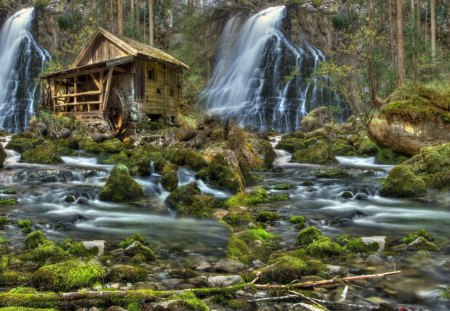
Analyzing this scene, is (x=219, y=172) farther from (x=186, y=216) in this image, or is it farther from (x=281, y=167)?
(x=281, y=167)

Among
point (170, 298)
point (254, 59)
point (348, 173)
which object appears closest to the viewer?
point (170, 298)

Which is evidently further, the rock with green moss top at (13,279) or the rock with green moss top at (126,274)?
the rock with green moss top at (126,274)

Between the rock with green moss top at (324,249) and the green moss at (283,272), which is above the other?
the green moss at (283,272)

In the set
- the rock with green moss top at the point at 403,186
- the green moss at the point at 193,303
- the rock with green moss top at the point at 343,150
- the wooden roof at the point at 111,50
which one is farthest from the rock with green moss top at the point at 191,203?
the wooden roof at the point at 111,50

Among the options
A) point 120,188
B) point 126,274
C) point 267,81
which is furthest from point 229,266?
point 267,81

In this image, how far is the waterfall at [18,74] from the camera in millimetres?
37531

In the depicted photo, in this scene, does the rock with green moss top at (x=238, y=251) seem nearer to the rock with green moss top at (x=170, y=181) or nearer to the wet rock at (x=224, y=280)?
the wet rock at (x=224, y=280)

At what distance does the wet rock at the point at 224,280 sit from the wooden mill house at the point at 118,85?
2095 cm

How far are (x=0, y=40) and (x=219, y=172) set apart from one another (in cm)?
4170

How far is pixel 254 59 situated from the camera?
138 ft

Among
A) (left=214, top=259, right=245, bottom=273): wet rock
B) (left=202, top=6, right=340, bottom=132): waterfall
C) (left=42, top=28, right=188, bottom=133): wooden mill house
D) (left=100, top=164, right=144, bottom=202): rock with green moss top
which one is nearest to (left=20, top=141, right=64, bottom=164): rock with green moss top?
(left=100, top=164, right=144, bottom=202): rock with green moss top

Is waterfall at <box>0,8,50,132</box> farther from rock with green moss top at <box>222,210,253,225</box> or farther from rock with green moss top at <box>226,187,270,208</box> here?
rock with green moss top at <box>222,210,253,225</box>

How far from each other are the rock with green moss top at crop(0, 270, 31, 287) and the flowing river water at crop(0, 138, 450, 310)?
210 cm

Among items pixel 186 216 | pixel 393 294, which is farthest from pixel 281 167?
pixel 393 294
